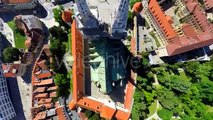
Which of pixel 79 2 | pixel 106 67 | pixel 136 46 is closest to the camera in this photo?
pixel 79 2

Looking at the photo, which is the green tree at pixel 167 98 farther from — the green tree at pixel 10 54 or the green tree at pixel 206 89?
the green tree at pixel 10 54

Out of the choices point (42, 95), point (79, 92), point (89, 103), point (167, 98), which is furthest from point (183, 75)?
point (42, 95)

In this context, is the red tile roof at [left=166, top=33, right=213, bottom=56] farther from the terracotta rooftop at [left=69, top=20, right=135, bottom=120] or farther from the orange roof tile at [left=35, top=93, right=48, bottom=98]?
the orange roof tile at [left=35, top=93, right=48, bottom=98]

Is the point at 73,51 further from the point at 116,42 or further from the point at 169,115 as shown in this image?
the point at 169,115

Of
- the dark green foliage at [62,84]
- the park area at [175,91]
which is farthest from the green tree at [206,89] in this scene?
the dark green foliage at [62,84]

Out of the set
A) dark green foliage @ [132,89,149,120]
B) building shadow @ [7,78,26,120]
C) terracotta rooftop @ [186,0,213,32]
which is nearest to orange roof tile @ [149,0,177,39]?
terracotta rooftop @ [186,0,213,32]

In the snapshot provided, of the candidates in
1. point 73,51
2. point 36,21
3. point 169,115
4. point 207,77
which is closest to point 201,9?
point 207,77

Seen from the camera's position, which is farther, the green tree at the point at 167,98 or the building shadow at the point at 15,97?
the building shadow at the point at 15,97
